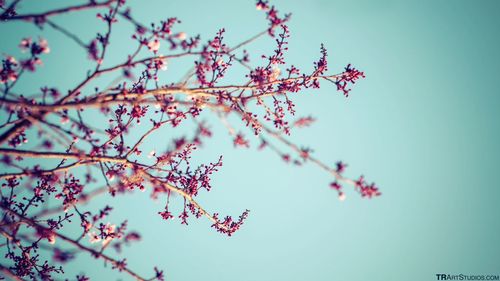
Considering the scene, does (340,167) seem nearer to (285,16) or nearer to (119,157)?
(285,16)

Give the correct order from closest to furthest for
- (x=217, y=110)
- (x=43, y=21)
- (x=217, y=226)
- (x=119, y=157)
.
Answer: (x=43, y=21) → (x=217, y=110) → (x=119, y=157) → (x=217, y=226)

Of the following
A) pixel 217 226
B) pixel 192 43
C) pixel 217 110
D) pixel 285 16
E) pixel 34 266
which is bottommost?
pixel 34 266

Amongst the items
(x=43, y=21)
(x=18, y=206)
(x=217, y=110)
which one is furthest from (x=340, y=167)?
(x=18, y=206)

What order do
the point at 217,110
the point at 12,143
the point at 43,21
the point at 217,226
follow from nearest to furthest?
1. the point at 43,21
2. the point at 217,110
3. the point at 12,143
4. the point at 217,226

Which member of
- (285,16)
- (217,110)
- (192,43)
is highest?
(285,16)

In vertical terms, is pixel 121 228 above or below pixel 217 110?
below

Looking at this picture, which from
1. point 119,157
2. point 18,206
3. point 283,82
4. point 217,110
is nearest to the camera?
point 217,110

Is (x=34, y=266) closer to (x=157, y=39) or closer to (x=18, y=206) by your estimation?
(x=18, y=206)

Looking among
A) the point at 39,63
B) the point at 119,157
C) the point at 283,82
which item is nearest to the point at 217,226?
the point at 119,157

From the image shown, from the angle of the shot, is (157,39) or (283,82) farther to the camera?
(283,82)
